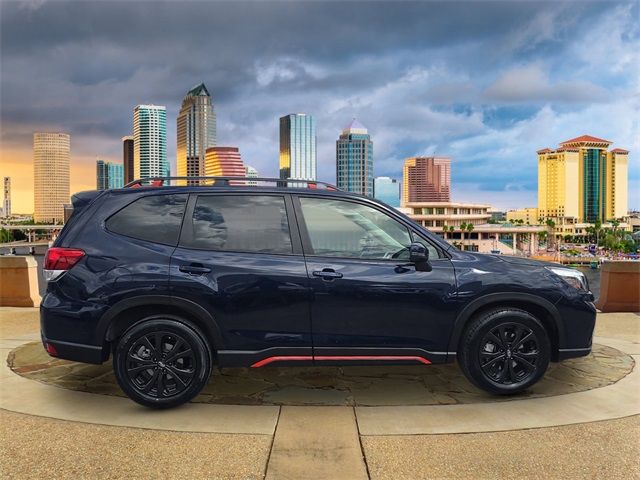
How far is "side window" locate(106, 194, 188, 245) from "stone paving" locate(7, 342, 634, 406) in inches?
54.9

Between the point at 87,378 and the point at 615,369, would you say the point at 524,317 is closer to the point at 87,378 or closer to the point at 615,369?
the point at 615,369

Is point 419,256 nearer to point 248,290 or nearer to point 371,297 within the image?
point 371,297

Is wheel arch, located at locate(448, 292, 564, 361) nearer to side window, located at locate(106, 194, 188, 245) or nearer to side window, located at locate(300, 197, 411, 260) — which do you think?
side window, located at locate(300, 197, 411, 260)

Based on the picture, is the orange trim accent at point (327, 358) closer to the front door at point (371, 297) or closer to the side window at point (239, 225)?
the front door at point (371, 297)

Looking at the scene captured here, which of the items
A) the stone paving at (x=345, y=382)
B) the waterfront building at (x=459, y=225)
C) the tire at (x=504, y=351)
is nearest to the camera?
the tire at (x=504, y=351)

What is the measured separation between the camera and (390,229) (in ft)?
14.2

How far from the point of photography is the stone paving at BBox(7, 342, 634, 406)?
431 cm

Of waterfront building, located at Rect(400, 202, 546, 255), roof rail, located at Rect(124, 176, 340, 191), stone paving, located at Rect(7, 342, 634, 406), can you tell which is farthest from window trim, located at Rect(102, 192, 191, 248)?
waterfront building, located at Rect(400, 202, 546, 255)

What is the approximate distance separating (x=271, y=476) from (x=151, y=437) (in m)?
1.03

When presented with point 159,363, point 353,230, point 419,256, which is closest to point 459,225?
point 353,230

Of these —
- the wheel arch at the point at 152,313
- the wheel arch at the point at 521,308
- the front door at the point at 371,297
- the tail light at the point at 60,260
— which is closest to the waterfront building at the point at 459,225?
the wheel arch at the point at 521,308

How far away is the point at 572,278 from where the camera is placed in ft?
14.6

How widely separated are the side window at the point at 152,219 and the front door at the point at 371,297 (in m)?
1.01

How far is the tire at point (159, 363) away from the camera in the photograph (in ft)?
13.0
